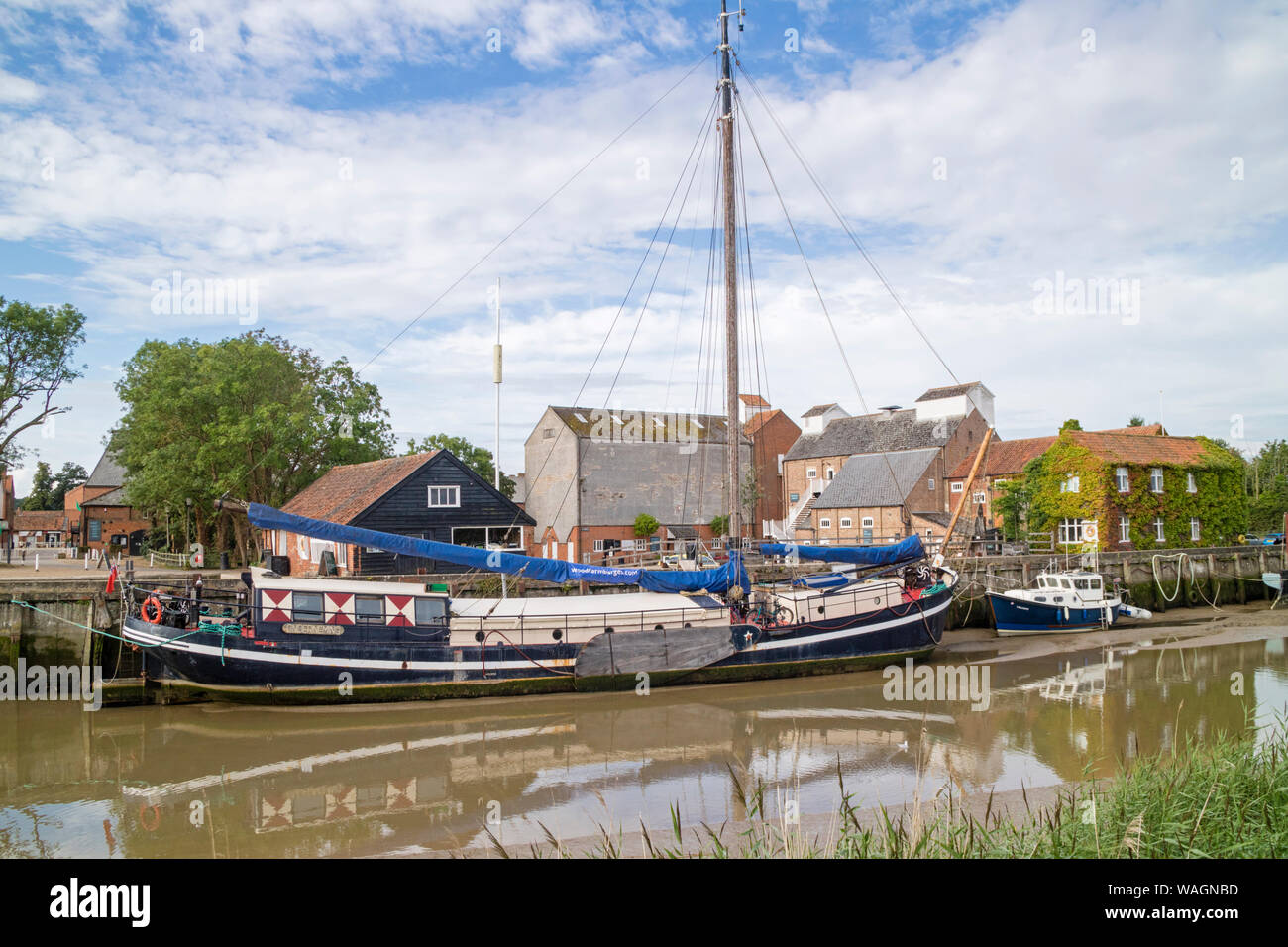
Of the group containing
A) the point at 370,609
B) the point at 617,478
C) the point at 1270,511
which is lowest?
the point at 370,609

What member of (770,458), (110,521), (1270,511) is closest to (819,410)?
(770,458)

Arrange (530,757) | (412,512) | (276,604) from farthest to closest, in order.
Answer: (412,512) → (276,604) → (530,757)

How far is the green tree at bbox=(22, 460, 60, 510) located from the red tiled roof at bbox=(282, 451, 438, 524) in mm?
69849

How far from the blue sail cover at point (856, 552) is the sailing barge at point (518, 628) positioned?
11 centimetres

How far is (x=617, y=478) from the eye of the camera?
165ft

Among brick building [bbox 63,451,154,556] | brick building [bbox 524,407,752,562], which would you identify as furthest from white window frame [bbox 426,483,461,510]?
brick building [bbox 63,451,154,556]

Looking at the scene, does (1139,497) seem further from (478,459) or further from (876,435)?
(478,459)

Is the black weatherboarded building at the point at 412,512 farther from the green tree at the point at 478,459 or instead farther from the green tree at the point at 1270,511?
the green tree at the point at 1270,511

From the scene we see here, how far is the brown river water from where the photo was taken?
12.4 meters

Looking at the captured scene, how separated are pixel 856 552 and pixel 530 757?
13.2 meters

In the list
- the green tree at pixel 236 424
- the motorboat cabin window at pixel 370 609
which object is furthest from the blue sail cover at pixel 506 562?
the green tree at pixel 236 424

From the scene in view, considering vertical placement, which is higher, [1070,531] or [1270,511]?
[1270,511]

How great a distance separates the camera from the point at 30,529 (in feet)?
252
